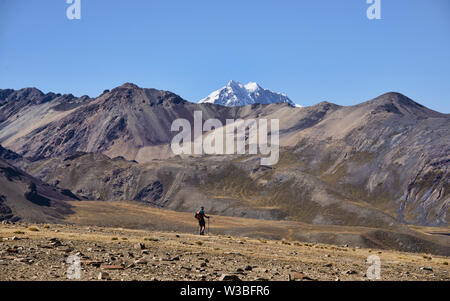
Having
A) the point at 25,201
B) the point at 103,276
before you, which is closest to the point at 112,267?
the point at 103,276

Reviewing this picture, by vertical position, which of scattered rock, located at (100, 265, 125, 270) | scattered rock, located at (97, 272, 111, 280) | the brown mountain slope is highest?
the brown mountain slope

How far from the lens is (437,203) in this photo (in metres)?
186

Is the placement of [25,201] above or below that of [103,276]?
above

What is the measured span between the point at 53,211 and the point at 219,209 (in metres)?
59.5

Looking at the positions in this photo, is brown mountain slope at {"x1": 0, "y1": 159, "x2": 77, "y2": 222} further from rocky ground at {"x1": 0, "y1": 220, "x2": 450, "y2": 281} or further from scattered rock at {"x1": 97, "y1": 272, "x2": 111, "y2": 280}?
scattered rock at {"x1": 97, "y1": 272, "x2": 111, "y2": 280}

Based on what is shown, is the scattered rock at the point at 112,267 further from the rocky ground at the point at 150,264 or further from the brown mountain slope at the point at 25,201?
the brown mountain slope at the point at 25,201

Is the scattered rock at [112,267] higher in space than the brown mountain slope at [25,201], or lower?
lower

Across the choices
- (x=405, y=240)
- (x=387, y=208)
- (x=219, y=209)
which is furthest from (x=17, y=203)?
(x=387, y=208)

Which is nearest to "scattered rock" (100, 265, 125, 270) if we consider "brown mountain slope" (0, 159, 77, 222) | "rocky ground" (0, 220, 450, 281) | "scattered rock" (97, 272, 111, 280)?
"rocky ground" (0, 220, 450, 281)

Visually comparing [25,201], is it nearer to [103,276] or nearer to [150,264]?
[150,264]

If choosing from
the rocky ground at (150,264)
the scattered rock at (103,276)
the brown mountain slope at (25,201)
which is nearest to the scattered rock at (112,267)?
the rocky ground at (150,264)

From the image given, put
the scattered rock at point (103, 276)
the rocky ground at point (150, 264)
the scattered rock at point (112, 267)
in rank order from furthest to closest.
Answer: the scattered rock at point (112, 267)
the rocky ground at point (150, 264)
the scattered rock at point (103, 276)
